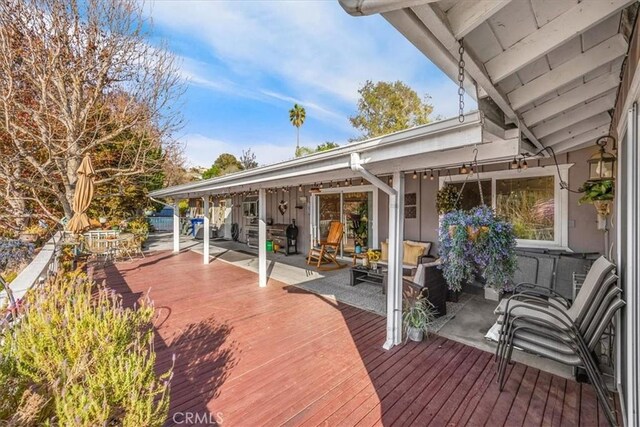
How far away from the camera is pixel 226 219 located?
14.7m

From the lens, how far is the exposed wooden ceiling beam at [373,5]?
0.90 m

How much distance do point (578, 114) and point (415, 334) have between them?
9.35 ft

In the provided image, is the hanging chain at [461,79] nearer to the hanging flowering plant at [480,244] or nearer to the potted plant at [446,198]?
the hanging flowering plant at [480,244]

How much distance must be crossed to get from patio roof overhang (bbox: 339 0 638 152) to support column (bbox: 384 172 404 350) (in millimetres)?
1241

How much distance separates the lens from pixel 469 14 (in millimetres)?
1195

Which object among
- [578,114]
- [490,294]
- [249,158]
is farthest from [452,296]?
[249,158]

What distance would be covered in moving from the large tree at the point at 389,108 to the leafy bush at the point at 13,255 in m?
15.3

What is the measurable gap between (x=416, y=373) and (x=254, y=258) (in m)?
6.96

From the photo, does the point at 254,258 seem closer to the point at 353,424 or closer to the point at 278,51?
the point at 278,51

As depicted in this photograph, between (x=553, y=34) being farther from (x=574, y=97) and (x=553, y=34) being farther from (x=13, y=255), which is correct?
(x=13, y=255)

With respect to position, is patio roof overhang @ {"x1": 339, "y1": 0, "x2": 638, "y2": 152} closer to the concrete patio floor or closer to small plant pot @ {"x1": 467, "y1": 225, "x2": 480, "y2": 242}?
small plant pot @ {"x1": 467, "y1": 225, "x2": 480, "y2": 242}

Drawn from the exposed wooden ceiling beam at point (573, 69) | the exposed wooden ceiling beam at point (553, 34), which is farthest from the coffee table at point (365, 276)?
the exposed wooden ceiling beam at point (553, 34)

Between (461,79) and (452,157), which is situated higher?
(461,79)

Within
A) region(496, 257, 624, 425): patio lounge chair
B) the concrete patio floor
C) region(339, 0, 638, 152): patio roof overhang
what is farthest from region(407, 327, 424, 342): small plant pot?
region(339, 0, 638, 152): patio roof overhang
